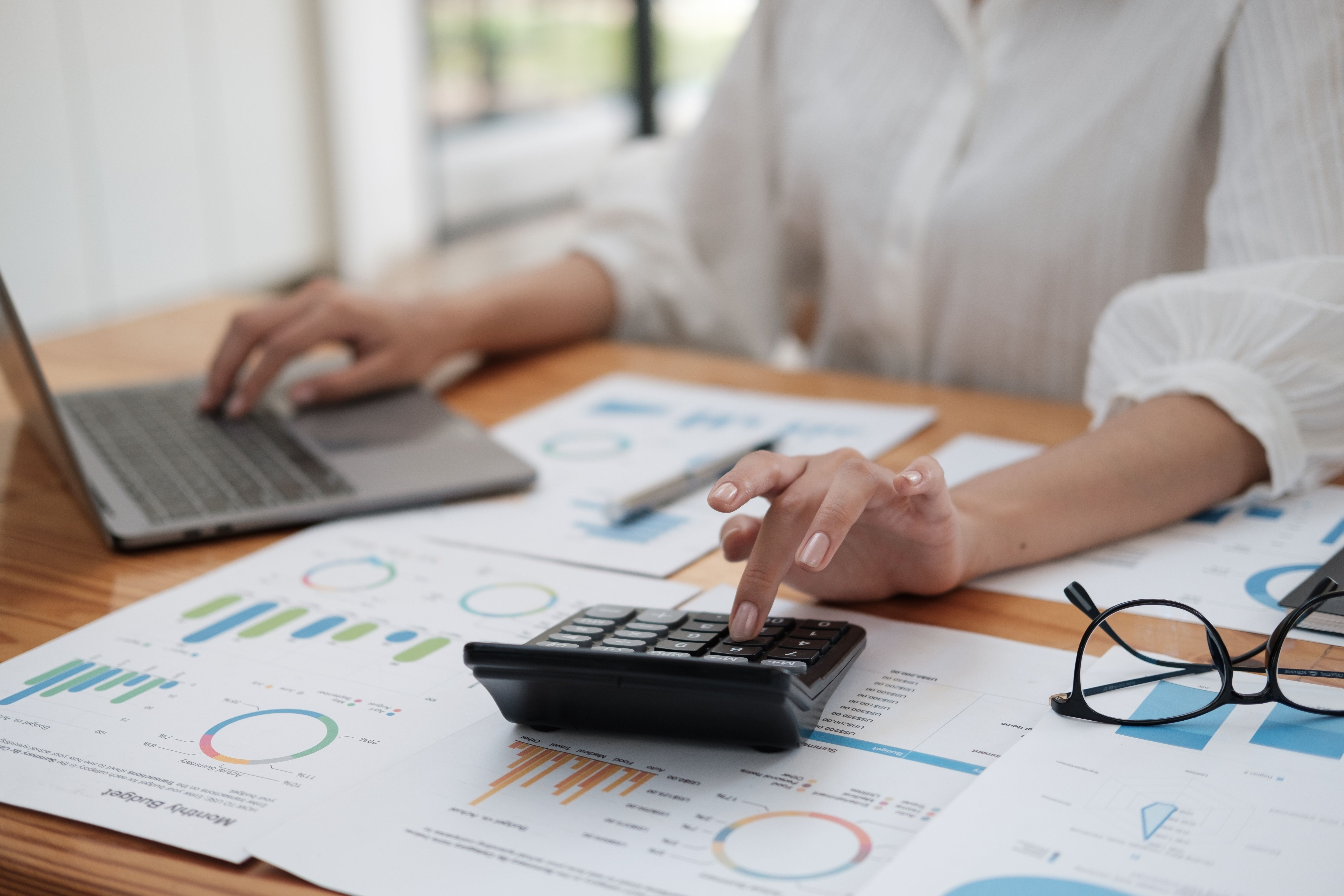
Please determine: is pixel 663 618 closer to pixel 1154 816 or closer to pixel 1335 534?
pixel 1154 816

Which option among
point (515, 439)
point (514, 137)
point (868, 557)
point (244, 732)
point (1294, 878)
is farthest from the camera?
point (514, 137)

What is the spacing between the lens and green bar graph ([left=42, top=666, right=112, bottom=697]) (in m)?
0.55

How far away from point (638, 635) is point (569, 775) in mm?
72

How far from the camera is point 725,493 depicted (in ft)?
1.74

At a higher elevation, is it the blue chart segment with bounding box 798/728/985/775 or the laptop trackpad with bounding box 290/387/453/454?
the laptop trackpad with bounding box 290/387/453/454

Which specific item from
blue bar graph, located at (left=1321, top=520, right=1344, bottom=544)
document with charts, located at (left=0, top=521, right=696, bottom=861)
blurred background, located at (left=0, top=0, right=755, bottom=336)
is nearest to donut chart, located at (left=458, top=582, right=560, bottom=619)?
document with charts, located at (left=0, top=521, right=696, bottom=861)

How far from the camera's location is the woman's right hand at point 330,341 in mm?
941

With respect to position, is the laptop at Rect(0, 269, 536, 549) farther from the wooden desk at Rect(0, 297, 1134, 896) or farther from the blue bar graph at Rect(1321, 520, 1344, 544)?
the blue bar graph at Rect(1321, 520, 1344, 544)

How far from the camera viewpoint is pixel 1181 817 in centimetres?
42

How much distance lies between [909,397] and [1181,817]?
59 cm

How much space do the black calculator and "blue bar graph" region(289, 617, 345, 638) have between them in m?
0.14

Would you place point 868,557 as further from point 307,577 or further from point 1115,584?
point 307,577

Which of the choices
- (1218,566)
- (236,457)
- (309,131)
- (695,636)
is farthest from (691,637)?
(309,131)

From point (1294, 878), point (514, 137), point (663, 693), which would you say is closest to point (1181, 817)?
point (1294, 878)
